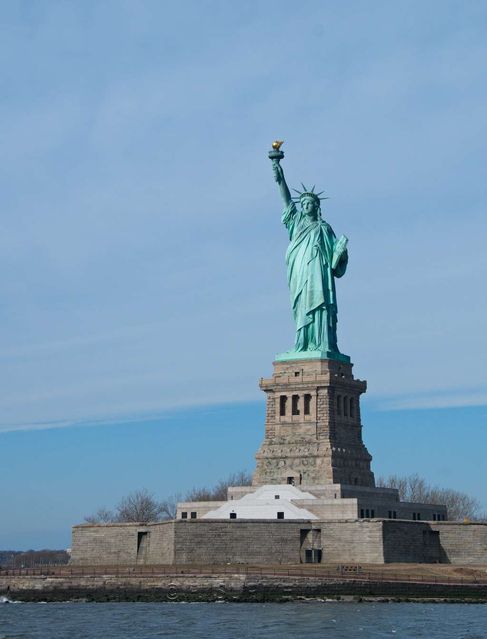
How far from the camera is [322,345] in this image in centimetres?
7544

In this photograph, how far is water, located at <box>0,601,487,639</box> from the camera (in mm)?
48250

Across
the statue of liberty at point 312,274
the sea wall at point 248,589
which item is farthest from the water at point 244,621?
the statue of liberty at point 312,274

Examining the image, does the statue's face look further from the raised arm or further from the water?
the water

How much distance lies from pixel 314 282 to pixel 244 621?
2780 centimetres

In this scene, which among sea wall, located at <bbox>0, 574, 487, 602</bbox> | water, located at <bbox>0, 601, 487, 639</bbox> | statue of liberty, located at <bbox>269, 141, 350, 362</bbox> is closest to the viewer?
water, located at <bbox>0, 601, 487, 639</bbox>

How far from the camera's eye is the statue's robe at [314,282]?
75.4 metres

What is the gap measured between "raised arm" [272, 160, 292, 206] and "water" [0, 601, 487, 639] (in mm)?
26580

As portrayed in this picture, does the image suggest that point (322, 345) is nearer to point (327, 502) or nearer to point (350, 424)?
point (350, 424)

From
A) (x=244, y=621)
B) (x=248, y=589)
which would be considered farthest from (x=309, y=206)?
(x=244, y=621)

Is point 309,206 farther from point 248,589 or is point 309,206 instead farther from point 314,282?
point 248,589

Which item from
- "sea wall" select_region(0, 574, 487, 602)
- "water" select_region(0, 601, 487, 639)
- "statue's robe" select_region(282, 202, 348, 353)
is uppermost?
"statue's robe" select_region(282, 202, 348, 353)

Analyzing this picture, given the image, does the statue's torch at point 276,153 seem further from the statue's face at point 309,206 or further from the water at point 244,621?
the water at point 244,621

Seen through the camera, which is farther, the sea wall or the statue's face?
the statue's face

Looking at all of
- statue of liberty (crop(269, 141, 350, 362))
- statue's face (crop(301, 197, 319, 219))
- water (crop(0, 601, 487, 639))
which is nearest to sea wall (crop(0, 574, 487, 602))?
water (crop(0, 601, 487, 639))
